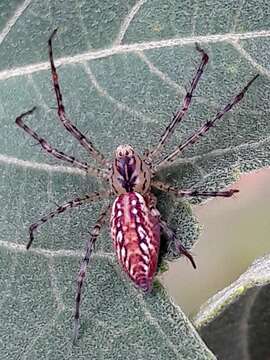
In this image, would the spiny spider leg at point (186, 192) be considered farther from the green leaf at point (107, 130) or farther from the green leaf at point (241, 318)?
the green leaf at point (241, 318)

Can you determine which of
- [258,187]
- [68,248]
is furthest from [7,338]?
[258,187]

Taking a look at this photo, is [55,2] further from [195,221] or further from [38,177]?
[195,221]

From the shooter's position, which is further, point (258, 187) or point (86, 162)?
point (258, 187)

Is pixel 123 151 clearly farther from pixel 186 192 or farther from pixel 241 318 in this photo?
pixel 241 318

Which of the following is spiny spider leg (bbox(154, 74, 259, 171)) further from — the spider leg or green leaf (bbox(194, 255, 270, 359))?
green leaf (bbox(194, 255, 270, 359))

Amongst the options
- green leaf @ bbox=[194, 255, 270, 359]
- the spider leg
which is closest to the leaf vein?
the spider leg

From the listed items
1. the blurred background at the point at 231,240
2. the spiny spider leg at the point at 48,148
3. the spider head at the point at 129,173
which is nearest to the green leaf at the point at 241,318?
the spider head at the point at 129,173
